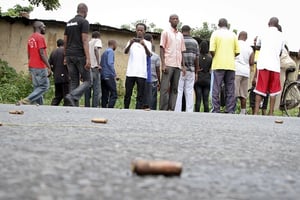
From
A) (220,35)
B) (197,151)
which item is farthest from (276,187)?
(220,35)

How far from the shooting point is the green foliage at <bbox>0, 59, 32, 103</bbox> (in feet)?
41.1

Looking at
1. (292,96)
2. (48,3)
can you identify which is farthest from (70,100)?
(48,3)

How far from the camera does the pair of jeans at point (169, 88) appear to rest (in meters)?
8.29

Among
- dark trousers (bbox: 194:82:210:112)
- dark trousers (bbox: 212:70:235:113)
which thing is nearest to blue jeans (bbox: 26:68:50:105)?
dark trousers (bbox: 212:70:235:113)

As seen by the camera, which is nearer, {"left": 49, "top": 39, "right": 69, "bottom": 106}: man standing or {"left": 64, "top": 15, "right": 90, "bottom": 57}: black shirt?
{"left": 64, "top": 15, "right": 90, "bottom": 57}: black shirt

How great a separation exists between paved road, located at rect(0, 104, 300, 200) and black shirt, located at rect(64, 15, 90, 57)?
4.44m

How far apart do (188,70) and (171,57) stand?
1.88ft

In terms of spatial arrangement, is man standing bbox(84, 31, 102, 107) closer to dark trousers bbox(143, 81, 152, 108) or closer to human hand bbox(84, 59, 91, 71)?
dark trousers bbox(143, 81, 152, 108)

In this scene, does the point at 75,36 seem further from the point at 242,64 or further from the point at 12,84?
the point at 12,84

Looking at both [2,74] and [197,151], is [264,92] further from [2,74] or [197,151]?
[2,74]

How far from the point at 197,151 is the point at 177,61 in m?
5.85

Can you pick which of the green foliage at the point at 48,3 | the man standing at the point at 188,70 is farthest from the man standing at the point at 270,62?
the green foliage at the point at 48,3

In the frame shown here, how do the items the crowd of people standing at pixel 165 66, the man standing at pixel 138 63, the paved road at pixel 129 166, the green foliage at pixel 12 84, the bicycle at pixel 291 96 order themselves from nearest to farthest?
the paved road at pixel 129 166 → the crowd of people standing at pixel 165 66 → the man standing at pixel 138 63 → the bicycle at pixel 291 96 → the green foliage at pixel 12 84

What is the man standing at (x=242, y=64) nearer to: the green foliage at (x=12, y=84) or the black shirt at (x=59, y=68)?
the black shirt at (x=59, y=68)
